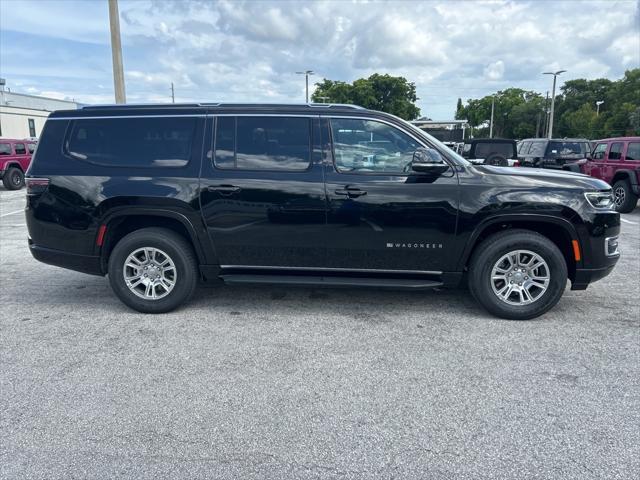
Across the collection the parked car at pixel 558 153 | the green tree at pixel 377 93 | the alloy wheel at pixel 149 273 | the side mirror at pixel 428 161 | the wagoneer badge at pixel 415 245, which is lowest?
the alloy wheel at pixel 149 273

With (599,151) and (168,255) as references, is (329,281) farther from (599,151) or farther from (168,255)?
(599,151)

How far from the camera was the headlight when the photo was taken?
4543mm

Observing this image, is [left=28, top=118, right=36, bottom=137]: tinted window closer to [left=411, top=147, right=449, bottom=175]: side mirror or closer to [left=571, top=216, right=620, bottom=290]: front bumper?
[left=411, top=147, right=449, bottom=175]: side mirror

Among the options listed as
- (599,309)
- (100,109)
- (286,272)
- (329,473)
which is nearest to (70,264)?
(100,109)

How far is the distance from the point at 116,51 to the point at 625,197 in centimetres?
1267

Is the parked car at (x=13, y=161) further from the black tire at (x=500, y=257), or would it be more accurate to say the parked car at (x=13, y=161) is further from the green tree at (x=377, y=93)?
the green tree at (x=377, y=93)

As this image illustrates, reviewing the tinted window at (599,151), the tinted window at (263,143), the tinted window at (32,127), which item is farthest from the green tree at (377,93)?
the tinted window at (263,143)

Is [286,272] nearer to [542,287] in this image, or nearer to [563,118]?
[542,287]

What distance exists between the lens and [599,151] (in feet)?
42.5

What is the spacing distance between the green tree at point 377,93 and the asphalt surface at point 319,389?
54.8 meters

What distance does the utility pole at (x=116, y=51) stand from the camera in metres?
11.8

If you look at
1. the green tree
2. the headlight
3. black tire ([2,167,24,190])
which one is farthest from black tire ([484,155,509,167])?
the green tree

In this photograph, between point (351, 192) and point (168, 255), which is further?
point (168, 255)

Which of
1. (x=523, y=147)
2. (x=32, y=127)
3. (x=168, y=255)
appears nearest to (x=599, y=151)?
(x=523, y=147)
